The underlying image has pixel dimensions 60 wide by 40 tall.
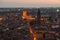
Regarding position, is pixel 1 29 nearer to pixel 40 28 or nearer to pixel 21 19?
pixel 21 19

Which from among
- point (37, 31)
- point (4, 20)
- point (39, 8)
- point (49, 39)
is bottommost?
point (49, 39)

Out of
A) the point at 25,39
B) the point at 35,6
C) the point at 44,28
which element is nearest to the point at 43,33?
the point at 44,28

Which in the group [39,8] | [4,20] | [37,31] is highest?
[39,8]

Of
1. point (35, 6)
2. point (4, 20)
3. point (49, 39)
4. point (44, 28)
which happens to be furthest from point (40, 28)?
point (4, 20)

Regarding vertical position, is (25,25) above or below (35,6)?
below

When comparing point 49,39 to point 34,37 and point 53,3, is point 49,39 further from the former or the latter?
point 53,3

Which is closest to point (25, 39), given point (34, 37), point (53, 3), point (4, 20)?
point (34, 37)

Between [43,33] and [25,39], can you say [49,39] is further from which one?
[25,39]

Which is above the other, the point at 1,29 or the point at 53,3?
the point at 53,3
